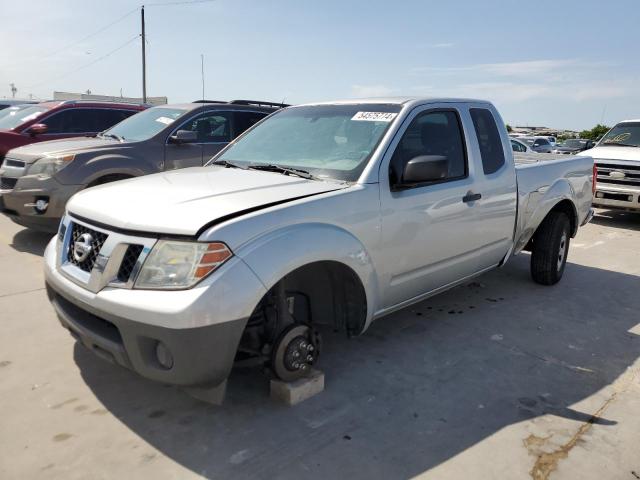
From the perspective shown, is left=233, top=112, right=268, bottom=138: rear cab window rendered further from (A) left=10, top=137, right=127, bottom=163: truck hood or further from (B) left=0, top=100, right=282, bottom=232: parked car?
(A) left=10, top=137, right=127, bottom=163: truck hood

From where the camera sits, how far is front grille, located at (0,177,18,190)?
20.2 ft

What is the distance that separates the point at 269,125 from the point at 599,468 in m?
3.23

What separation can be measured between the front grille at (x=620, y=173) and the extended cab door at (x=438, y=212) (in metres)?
5.83

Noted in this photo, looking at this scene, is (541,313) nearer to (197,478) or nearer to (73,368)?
(197,478)

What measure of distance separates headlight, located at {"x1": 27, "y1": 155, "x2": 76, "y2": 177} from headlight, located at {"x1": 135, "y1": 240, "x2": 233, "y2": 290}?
4167 mm

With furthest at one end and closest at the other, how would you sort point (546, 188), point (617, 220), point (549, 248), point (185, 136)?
point (617, 220), point (185, 136), point (549, 248), point (546, 188)

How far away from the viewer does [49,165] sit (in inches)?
235

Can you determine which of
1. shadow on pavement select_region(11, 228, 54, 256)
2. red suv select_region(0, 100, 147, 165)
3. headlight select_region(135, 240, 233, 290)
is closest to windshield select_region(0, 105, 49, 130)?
red suv select_region(0, 100, 147, 165)

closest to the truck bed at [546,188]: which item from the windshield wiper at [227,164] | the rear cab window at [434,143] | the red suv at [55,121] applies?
the rear cab window at [434,143]

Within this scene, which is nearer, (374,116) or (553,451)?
(553,451)

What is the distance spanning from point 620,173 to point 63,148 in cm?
874

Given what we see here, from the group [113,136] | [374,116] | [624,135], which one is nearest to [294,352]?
[374,116]

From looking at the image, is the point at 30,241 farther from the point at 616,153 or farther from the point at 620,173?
the point at 616,153

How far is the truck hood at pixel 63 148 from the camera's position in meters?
6.11
